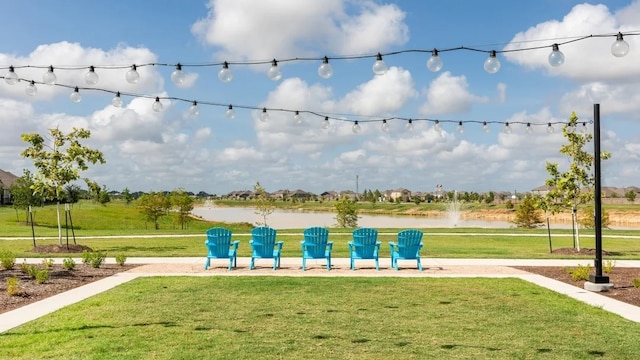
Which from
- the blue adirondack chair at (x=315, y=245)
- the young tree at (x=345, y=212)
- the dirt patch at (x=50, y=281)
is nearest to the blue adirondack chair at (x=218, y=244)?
the blue adirondack chair at (x=315, y=245)

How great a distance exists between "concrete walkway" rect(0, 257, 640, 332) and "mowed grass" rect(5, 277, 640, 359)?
1.33 ft

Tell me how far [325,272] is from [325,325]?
16.6 feet

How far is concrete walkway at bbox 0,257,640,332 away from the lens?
7.73 meters

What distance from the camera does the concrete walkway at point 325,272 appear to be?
7730 millimetres


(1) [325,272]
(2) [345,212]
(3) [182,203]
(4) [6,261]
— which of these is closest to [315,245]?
(1) [325,272]

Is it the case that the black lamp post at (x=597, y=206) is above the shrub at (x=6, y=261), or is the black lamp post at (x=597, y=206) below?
above

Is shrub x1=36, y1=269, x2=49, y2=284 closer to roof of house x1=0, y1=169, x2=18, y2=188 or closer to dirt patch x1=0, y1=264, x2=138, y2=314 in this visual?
dirt patch x1=0, y1=264, x2=138, y2=314

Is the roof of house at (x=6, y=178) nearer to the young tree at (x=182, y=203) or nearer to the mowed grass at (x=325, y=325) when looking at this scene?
the young tree at (x=182, y=203)

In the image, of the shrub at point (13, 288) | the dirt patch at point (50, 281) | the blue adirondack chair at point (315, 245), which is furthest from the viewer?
the blue adirondack chair at point (315, 245)

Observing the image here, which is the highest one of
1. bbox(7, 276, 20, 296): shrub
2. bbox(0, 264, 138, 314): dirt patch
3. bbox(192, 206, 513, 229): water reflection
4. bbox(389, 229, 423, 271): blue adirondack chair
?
bbox(389, 229, 423, 271): blue adirondack chair

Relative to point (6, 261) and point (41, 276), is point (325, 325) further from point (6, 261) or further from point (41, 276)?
point (6, 261)

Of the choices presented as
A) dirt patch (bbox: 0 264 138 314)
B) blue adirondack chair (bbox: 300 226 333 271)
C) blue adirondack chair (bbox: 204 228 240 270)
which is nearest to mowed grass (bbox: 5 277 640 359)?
dirt patch (bbox: 0 264 138 314)

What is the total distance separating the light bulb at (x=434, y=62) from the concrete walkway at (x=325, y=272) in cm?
416

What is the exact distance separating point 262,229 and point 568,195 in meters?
10.1
